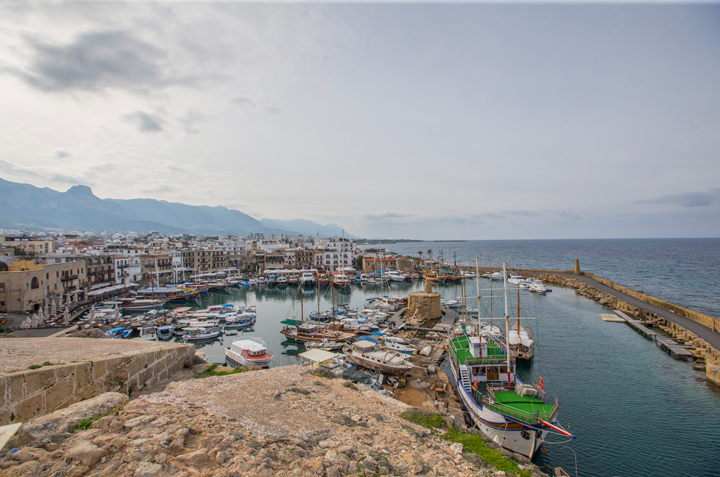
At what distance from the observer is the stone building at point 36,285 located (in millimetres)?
30891

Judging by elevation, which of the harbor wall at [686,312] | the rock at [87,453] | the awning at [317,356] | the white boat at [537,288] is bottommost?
the white boat at [537,288]

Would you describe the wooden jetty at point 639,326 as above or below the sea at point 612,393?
above

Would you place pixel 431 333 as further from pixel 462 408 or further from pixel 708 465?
pixel 708 465

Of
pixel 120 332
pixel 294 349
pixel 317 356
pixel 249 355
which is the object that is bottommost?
pixel 294 349

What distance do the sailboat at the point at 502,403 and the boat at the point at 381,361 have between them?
144 inches

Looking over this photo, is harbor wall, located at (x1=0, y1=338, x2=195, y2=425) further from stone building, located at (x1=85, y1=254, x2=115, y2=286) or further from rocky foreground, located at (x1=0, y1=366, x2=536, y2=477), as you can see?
stone building, located at (x1=85, y1=254, x2=115, y2=286)

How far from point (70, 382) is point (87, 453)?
12.8 ft

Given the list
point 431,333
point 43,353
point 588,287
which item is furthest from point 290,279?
point 43,353

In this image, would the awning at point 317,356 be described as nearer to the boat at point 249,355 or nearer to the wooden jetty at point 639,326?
the boat at point 249,355

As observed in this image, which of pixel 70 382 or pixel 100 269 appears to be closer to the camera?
pixel 70 382

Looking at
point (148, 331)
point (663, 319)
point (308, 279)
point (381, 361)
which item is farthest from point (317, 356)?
point (308, 279)

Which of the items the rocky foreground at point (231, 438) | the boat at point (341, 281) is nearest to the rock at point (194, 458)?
the rocky foreground at point (231, 438)

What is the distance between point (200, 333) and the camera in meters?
31.7

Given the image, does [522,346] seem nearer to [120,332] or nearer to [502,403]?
[502,403]
